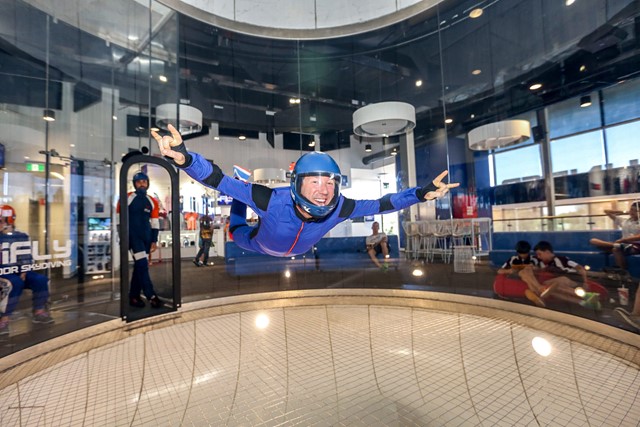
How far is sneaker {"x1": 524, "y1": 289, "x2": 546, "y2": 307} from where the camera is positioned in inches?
179

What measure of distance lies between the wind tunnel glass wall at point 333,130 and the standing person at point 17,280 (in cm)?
15

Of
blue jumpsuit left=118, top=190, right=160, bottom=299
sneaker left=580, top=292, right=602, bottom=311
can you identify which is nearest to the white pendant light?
blue jumpsuit left=118, top=190, right=160, bottom=299

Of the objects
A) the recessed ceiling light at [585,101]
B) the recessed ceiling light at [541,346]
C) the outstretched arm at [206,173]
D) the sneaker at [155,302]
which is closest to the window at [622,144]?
the recessed ceiling light at [585,101]

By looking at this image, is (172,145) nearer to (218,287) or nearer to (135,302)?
(135,302)

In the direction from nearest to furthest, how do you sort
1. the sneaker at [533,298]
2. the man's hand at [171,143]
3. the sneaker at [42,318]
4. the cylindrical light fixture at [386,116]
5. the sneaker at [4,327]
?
the man's hand at [171,143] → the sneaker at [4,327] → the sneaker at [42,318] → the sneaker at [533,298] → the cylindrical light fixture at [386,116]

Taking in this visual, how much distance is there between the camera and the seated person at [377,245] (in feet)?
24.9

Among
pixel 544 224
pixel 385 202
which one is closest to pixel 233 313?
pixel 385 202

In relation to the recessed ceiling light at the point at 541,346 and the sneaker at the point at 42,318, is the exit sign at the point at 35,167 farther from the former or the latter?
the recessed ceiling light at the point at 541,346

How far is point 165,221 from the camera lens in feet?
18.5

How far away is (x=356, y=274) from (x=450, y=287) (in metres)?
2.12

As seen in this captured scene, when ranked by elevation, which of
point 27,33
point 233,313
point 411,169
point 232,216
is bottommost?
point 233,313

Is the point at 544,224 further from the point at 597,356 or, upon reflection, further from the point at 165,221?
the point at 165,221

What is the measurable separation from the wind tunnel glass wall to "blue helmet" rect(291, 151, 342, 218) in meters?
3.01

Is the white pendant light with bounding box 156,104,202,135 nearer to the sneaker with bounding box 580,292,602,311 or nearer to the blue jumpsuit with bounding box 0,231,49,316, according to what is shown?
the blue jumpsuit with bounding box 0,231,49,316
